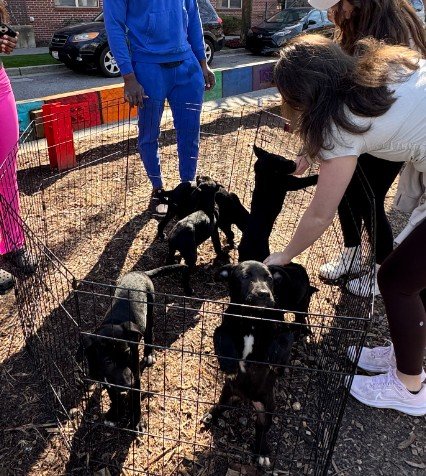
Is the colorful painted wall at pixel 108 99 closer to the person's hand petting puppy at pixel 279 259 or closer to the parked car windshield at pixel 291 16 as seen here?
the person's hand petting puppy at pixel 279 259

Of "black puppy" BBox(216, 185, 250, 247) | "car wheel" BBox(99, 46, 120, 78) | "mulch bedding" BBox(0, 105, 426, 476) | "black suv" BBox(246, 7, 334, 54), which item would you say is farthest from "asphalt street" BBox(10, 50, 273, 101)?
"black puppy" BBox(216, 185, 250, 247)

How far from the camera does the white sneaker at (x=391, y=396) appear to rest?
113 inches

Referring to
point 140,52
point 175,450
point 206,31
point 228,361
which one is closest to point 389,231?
point 228,361

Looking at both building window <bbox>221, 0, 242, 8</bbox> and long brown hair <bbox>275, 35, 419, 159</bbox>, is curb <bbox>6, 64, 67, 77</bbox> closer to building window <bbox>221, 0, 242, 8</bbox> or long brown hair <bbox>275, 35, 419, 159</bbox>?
building window <bbox>221, 0, 242, 8</bbox>

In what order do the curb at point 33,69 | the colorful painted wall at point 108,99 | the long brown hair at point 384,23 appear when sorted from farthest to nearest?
the curb at point 33,69, the colorful painted wall at point 108,99, the long brown hair at point 384,23

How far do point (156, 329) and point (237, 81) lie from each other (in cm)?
566

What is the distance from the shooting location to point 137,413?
2.76m

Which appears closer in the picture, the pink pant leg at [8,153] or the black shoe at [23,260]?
the pink pant leg at [8,153]

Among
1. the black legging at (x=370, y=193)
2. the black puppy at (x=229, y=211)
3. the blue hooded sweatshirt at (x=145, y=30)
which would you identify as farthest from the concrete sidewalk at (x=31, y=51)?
the black legging at (x=370, y=193)

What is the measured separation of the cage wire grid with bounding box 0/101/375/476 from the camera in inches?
103

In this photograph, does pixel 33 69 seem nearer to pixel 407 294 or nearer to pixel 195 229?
pixel 195 229

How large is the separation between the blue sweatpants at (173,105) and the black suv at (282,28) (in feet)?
44.4

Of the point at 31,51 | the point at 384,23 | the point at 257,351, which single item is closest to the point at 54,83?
the point at 31,51

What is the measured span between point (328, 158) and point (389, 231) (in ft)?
4.90
